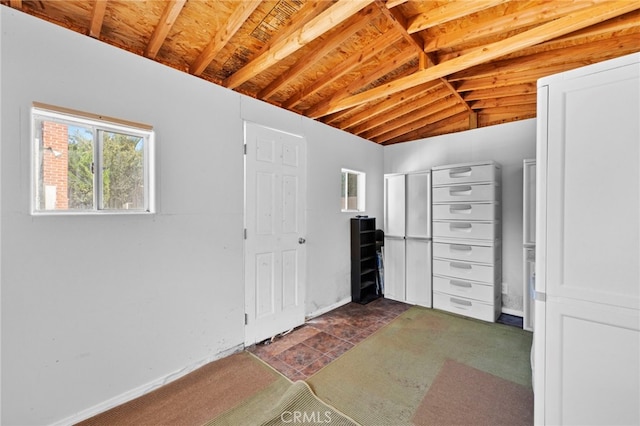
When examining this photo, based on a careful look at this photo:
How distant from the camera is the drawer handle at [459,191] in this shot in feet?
10.6

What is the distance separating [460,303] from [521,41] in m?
2.73

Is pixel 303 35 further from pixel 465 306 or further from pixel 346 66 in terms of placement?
pixel 465 306

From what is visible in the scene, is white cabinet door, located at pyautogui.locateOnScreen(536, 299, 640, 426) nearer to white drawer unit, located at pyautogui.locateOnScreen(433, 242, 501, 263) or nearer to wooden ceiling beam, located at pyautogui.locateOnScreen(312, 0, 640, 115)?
wooden ceiling beam, located at pyautogui.locateOnScreen(312, 0, 640, 115)

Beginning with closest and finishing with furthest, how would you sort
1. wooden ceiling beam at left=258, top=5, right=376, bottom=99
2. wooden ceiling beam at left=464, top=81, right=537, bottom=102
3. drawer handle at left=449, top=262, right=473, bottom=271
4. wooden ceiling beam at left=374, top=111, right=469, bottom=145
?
wooden ceiling beam at left=258, top=5, right=376, bottom=99, wooden ceiling beam at left=464, top=81, right=537, bottom=102, drawer handle at left=449, top=262, right=473, bottom=271, wooden ceiling beam at left=374, top=111, right=469, bottom=145

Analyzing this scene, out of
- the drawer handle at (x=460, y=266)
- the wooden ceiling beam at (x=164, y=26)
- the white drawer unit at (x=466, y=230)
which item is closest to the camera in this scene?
the wooden ceiling beam at (x=164, y=26)

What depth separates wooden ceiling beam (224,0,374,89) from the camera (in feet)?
5.19

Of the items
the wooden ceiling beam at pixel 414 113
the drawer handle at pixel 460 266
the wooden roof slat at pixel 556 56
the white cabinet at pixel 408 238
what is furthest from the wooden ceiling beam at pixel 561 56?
the drawer handle at pixel 460 266

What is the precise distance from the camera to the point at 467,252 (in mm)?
3225

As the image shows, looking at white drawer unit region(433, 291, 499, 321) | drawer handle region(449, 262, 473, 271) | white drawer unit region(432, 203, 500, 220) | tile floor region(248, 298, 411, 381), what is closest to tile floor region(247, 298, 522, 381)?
tile floor region(248, 298, 411, 381)

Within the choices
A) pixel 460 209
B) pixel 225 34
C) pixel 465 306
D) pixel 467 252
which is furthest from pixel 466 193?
pixel 225 34

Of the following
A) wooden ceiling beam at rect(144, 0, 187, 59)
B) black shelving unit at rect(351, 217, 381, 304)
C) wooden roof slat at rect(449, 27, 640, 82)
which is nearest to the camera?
wooden ceiling beam at rect(144, 0, 187, 59)

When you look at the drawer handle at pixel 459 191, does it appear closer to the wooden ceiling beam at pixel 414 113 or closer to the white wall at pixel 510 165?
the white wall at pixel 510 165

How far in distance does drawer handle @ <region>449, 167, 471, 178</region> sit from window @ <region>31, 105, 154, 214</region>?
3.21 m

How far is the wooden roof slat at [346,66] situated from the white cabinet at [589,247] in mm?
1325
